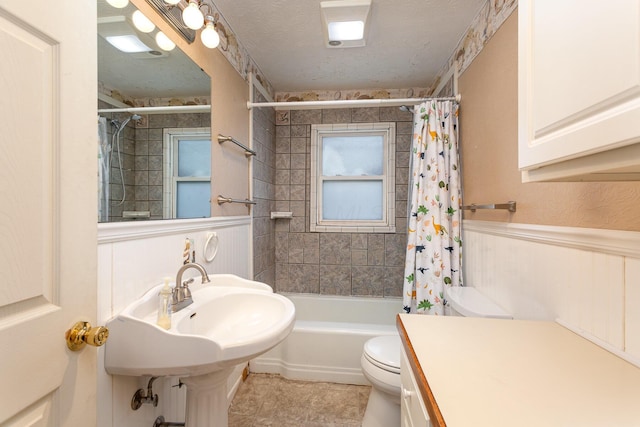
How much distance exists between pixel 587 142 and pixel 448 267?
4.99 feet

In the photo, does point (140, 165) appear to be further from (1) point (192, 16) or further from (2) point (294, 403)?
(2) point (294, 403)

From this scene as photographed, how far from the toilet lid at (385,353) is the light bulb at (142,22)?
1785 mm

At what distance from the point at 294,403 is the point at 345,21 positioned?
7.91 ft

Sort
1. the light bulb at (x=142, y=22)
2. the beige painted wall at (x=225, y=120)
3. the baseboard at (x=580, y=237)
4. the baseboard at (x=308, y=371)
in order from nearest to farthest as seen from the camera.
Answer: the baseboard at (x=580, y=237)
the light bulb at (x=142, y=22)
the beige painted wall at (x=225, y=120)
the baseboard at (x=308, y=371)

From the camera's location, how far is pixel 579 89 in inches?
22.4

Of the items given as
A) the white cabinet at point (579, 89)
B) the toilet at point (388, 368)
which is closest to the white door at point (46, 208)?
the white cabinet at point (579, 89)

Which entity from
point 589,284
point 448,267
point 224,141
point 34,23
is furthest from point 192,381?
point 448,267

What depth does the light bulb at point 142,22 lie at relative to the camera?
3.58 feet

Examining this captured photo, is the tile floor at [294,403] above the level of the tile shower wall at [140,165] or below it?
below

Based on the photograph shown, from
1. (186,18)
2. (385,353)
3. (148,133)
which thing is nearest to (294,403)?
(385,353)

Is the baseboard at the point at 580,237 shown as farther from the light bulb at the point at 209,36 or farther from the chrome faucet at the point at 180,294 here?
the light bulb at the point at 209,36

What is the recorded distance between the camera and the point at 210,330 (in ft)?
3.99

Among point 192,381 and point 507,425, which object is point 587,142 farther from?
point 192,381

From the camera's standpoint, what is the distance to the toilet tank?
134 cm
